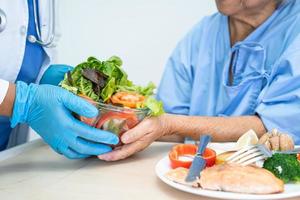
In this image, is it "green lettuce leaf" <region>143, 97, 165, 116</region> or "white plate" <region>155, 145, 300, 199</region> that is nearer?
"white plate" <region>155, 145, 300, 199</region>

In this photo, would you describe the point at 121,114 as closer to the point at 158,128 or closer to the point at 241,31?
the point at 158,128

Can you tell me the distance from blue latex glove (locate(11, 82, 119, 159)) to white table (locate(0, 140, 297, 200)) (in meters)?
0.06

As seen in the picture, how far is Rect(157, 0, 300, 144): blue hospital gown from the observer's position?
119 cm

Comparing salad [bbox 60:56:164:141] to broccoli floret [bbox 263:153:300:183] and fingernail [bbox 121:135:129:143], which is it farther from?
broccoli floret [bbox 263:153:300:183]

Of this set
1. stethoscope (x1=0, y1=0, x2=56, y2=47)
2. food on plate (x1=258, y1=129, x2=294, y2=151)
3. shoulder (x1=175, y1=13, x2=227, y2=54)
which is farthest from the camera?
shoulder (x1=175, y1=13, x2=227, y2=54)

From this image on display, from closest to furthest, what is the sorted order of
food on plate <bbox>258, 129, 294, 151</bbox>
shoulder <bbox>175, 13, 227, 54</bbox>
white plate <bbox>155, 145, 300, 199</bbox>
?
1. white plate <bbox>155, 145, 300, 199</bbox>
2. food on plate <bbox>258, 129, 294, 151</bbox>
3. shoulder <bbox>175, 13, 227, 54</bbox>

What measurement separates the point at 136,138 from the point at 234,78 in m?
0.50

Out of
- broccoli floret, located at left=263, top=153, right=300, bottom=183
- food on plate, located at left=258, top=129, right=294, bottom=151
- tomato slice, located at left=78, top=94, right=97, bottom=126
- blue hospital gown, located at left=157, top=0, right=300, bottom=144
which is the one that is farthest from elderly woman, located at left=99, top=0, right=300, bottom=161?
broccoli floret, located at left=263, top=153, right=300, bottom=183

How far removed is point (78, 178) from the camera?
0.86m

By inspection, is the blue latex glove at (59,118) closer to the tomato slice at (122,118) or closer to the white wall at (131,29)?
the tomato slice at (122,118)

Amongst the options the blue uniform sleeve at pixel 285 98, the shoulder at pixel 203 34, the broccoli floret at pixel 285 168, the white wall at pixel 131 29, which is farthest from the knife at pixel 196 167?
the white wall at pixel 131 29

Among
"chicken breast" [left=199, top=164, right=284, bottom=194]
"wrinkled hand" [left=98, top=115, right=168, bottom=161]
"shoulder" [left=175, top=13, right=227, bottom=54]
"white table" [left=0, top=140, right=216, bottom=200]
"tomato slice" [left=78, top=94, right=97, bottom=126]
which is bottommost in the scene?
"white table" [left=0, top=140, right=216, bottom=200]

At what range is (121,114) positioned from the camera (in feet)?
2.96

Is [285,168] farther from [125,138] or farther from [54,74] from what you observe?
[54,74]
